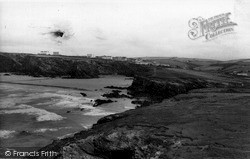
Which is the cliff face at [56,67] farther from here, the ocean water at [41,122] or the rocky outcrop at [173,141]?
the rocky outcrop at [173,141]

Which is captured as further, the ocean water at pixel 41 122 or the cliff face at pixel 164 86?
the cliff face at pixel 164 86

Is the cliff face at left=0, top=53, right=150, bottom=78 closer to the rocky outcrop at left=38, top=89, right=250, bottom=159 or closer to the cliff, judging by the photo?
the cliff

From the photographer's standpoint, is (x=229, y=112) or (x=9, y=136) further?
(x=9, y=136)

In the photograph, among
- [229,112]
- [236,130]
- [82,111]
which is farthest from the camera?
[82,111]

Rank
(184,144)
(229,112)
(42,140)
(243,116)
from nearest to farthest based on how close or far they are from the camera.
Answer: (184,144)
(243,116)
(229,112)
(42,140)

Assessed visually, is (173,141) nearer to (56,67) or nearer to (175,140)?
(175,140)

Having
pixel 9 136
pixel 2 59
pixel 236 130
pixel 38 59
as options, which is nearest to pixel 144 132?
pixel 236 130

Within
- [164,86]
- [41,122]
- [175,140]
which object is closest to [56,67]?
[164,86]

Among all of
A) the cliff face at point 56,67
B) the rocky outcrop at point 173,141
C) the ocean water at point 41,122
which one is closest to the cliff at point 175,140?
the rocky outcrop at point 173,141

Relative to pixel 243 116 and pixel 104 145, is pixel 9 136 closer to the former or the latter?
pixel 104 145
